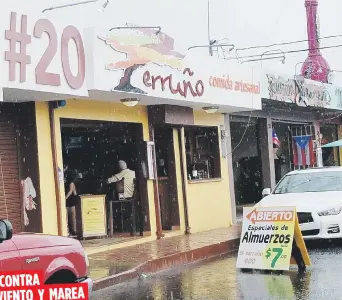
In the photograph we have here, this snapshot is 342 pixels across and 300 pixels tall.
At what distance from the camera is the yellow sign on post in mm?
10961

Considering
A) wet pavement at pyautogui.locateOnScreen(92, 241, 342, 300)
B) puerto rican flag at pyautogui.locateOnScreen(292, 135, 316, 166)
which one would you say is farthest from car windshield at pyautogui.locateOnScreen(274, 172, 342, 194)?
puerto rican flag at pyautogui.locateOnScreen(292, 135, 316, 166)

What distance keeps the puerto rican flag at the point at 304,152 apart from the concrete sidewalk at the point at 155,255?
371 inches

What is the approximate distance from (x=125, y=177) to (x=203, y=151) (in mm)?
4017

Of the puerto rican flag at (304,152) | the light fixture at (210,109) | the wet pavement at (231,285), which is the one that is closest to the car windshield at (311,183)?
the light fixture at (210,109)

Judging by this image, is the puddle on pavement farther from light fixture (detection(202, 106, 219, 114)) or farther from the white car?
light fixture (detection(202, 106, 219, 114))

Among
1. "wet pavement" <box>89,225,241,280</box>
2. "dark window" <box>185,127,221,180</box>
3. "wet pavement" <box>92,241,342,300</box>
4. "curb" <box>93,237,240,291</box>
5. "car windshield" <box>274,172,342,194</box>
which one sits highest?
"dark window" <box>185,127,221,180</box>

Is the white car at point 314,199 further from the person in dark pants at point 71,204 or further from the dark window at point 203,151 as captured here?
the person in dark pants at point 71,204

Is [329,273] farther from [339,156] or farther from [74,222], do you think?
[339,156]

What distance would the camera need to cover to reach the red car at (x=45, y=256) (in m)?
6.24

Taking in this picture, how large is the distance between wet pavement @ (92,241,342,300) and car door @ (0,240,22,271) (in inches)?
125

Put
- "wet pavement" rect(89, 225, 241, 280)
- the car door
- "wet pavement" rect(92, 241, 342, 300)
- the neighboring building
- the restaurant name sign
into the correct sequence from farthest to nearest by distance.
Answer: the neighboring building < the restaurant name sign < "wet pavement" rect(89, 225, 241, 280) < "wet pavement" rect(92, 241, 342, 300) < the car door

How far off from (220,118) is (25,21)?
9044mm

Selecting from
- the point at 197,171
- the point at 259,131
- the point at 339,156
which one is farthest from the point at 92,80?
the point at 339,156

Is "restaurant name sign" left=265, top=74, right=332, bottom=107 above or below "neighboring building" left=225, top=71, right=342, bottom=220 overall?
above
